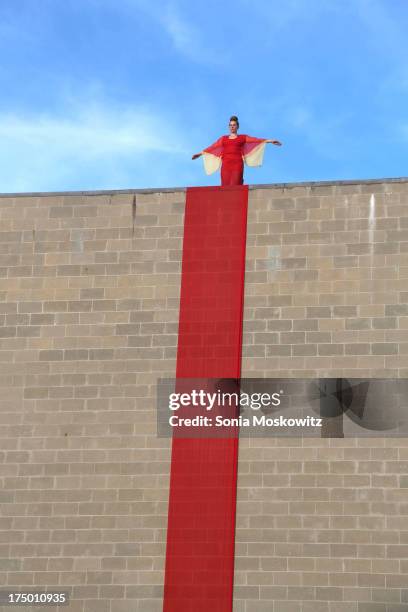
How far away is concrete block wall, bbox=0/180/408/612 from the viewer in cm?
2177

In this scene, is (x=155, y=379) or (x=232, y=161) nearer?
(x=155, y=379)

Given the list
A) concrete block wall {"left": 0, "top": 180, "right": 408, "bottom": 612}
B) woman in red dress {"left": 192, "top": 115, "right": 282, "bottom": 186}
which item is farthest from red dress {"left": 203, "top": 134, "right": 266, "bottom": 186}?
concrete block wall {"left": 0, "top": 180, "right": 408, "bottom": 612}

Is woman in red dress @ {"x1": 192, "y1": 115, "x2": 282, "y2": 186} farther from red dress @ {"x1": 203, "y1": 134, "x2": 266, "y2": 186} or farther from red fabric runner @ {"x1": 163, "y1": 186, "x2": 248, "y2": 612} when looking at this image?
red fabric runner @ {"x1": 163, "y1": 186, "x2": 248, "y2": 612}

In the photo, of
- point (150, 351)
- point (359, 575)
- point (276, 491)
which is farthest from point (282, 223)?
point (359, 575)

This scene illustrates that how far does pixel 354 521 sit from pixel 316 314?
4.35 m

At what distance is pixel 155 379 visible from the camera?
23234mm

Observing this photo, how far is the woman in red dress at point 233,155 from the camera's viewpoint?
81.9 ft

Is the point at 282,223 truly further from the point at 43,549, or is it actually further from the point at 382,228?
the point at 43,549

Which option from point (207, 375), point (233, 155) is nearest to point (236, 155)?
point (233, 155)

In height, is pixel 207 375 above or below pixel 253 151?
below

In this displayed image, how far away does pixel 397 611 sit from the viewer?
2112 cm

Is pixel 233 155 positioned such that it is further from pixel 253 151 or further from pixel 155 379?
pixel 155 379

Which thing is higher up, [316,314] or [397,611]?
[316,314]

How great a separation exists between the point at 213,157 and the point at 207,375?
5.42 meters
